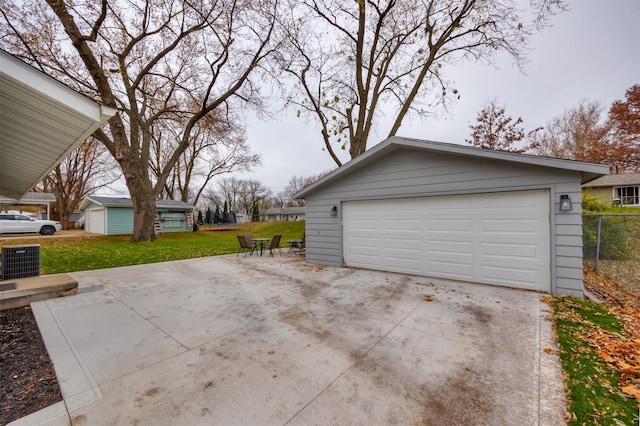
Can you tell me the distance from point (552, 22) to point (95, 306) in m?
14.7

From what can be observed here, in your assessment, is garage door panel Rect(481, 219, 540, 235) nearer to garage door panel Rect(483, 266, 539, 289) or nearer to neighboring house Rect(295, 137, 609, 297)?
neighboring house Rect(295, 137, 609, 297)

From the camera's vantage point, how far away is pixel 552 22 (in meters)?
8.30

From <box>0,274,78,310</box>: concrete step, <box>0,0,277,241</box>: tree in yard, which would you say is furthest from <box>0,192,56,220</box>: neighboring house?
<box>0,274,78,310</box>: concrete step

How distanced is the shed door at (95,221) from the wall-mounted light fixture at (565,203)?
26123 millimetres

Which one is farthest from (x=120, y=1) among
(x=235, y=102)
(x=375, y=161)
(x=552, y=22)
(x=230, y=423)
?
(x=552, y=22)

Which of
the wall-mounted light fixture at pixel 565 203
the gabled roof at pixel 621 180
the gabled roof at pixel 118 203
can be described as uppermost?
the gabled roof at pixel 621 180

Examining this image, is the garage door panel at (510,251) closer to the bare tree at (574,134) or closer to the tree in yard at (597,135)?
the tree in yard at (597,135)

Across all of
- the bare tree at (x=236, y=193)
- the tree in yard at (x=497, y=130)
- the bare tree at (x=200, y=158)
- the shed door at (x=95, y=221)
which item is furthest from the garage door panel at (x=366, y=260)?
the bare tree at (x=236, y=193)

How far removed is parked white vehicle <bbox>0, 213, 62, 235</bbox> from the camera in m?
16.9

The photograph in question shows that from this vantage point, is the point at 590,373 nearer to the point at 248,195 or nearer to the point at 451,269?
the point at 451,269

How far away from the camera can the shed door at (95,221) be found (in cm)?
1973

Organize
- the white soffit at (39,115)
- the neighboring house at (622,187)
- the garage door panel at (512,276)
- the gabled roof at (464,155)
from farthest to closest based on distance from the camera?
1. the neighboring house at (622,187)
2. the garage door panel at (512,276)
3. the gabled roof at (464,155)
4. the white soffit at (39,115)

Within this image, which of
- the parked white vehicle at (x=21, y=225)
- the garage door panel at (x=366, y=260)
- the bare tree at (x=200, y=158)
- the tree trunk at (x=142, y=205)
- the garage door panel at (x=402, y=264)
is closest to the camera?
the garage door panel at (x=402, y=264)

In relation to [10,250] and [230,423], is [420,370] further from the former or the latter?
[10,250]
